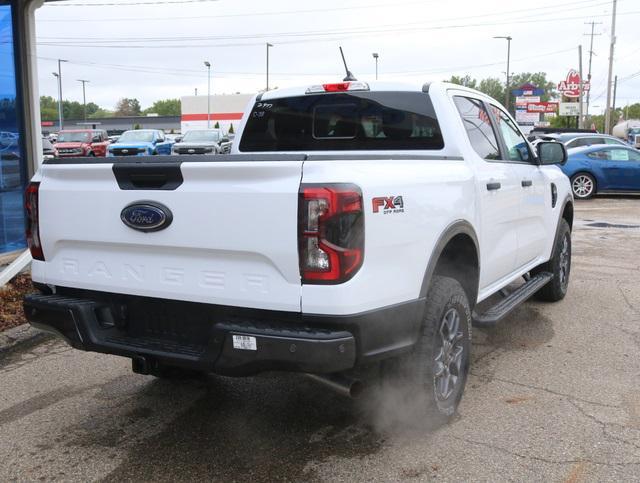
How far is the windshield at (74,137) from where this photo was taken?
3198cm

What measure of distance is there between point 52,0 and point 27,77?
89cm

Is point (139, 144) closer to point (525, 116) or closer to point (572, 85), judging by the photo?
point (525, 116)

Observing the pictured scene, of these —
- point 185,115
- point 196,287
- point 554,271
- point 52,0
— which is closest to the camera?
point 196,287

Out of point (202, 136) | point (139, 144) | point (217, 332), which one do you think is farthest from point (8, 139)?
point (202, 136)

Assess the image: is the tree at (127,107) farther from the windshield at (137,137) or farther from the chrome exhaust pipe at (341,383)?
the chrome exhaust pipe at (341,383)

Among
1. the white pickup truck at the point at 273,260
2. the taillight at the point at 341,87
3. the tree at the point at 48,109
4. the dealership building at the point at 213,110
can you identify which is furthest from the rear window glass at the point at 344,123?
the tree at the point at 48,109

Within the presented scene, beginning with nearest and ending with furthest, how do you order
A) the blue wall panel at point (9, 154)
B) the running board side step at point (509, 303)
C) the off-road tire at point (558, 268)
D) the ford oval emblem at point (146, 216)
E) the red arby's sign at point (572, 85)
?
the ford oval emblem at point (146, 216) < the running board side step at point (509, 303) < the off-road tire at point (558, 268) < the blue wall panel at point (9, 154) < the red arby's sign at point (572, 85)

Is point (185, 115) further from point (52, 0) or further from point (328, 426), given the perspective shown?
point (328, 426)

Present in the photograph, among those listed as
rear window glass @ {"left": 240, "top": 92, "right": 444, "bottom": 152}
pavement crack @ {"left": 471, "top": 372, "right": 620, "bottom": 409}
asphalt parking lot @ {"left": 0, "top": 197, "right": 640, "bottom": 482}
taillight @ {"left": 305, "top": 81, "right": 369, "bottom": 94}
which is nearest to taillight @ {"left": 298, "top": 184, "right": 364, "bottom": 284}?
asphalt parking lot @ {"left": 0, "top": 197, "right": 640, "bottom": 482}

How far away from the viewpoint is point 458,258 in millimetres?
4078

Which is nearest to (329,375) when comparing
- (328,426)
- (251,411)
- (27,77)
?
(328,426)

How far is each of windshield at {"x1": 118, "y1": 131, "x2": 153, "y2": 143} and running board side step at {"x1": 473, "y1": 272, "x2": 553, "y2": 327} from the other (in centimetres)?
2591

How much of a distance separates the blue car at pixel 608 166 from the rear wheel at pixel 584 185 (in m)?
0.03

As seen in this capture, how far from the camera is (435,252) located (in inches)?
135
